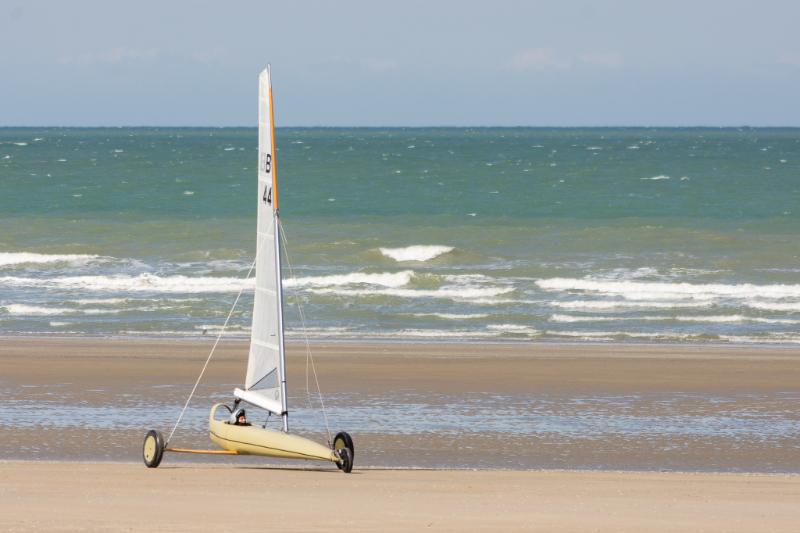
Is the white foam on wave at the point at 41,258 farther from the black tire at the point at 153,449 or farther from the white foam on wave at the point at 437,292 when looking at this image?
the black tire at the point at 153,449

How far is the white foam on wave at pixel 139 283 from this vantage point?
33.3 m

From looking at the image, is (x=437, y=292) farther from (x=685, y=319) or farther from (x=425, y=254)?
(x=425, y=254)

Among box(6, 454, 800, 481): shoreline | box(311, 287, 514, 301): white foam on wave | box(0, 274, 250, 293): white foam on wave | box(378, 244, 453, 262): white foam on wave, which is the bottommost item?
box(6, 454, 800, 481): shoreline

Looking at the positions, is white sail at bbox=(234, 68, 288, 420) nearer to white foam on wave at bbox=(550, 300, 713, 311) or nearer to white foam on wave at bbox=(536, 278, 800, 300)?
white foam on wave at bbox=(550, 300, 713, 311)

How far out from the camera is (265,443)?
43.9 ft

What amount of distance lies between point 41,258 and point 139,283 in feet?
21.6

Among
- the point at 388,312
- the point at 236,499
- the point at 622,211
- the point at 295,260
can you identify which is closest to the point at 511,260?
the point at 295,260

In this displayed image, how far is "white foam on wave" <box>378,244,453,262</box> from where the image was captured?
40.4 meters

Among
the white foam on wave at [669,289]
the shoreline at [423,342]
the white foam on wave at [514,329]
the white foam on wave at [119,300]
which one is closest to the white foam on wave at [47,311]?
the white foam on wave at [119,300]

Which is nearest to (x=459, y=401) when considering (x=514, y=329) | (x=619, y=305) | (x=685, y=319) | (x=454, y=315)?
(x=514, y=329)

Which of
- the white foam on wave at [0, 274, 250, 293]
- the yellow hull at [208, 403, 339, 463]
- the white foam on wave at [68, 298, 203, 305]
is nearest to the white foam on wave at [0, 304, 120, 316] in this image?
the white foam on wave at [68, 298, 203, 305]

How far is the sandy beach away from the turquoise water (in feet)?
11.8

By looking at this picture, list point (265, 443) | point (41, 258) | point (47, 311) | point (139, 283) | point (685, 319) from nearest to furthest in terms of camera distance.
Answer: point (265, 443), point (685, 319), point (47, 311), point (139, 283), point (41, 258)

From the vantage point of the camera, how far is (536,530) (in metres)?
10.4
